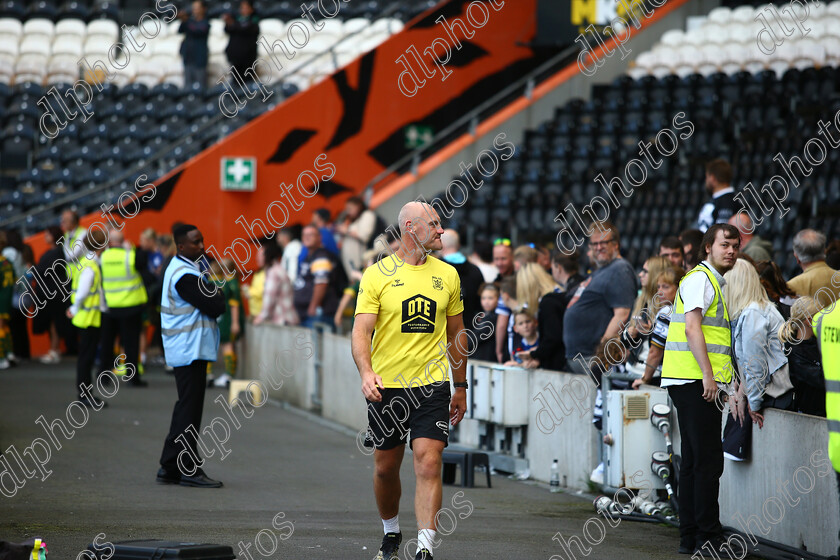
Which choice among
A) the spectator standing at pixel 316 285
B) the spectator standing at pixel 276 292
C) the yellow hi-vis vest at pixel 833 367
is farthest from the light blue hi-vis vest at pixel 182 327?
the spectator standing at pixel 276 292

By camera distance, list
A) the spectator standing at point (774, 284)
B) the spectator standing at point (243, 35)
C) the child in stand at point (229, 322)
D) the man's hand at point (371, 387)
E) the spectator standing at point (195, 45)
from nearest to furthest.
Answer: the man's hand at point (371, 387)
the spectator standing at point (774, 284)
the child in stand at point (229, 322)
the spectator standing at point (243, 35)
the spectator standing at point (195, 45)

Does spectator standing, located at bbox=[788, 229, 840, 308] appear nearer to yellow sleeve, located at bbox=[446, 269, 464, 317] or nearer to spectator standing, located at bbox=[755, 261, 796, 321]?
spectator standing, located at bbox=[755, 261, 796, 321]

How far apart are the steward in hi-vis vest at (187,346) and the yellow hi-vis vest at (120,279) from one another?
6.56m

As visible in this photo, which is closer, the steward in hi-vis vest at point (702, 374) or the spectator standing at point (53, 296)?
the steward in hi-vis vest at point (702, 374)

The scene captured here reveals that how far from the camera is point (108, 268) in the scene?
16109 mm

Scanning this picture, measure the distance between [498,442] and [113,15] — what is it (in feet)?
68.0

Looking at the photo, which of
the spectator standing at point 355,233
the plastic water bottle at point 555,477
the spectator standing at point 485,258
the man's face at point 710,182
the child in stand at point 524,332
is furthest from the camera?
the spectator standing at point 355,233

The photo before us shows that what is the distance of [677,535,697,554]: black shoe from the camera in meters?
7.43

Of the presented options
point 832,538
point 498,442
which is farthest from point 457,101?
point 832,538

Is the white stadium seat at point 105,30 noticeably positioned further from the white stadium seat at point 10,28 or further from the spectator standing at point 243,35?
the spectator standing at point 243,35

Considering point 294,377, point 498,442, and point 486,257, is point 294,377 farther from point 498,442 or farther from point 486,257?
point 498,442

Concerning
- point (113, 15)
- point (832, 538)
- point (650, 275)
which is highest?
point (113, 15)

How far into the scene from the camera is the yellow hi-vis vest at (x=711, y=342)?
24.1 ft

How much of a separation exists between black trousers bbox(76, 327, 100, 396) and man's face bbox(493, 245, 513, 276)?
5.30 meters
